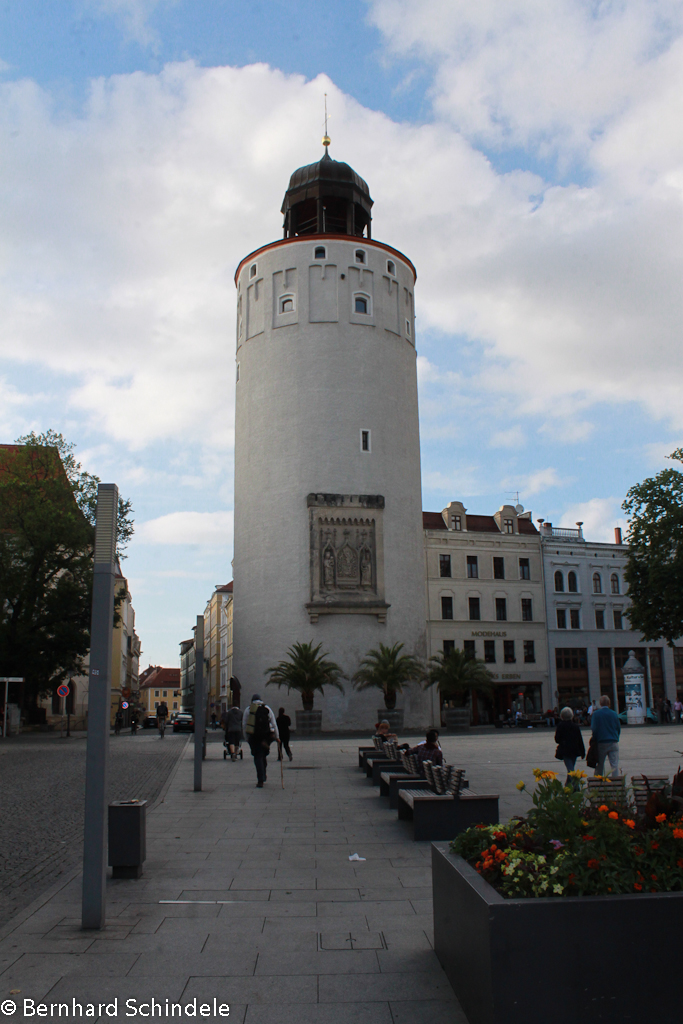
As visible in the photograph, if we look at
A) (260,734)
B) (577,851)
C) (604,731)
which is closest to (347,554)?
(260,734)

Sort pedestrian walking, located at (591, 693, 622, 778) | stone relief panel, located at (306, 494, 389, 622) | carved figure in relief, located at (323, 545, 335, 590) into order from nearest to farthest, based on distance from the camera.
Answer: pedestrian walking, located at (591, 693, 622, 778)
stone relief panel, located at (306, 494, 389, 622)
carved figure in relief, located at (323, 545, 335, 590)

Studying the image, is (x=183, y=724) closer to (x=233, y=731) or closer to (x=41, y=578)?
(x=41, y=578)

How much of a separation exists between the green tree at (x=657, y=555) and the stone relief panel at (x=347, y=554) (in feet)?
44.2

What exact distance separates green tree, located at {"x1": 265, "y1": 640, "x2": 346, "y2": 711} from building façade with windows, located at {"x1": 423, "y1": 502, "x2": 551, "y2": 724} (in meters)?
15.7

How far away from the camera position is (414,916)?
6582 mm

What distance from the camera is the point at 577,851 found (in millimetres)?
4402

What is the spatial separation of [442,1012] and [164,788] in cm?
1288

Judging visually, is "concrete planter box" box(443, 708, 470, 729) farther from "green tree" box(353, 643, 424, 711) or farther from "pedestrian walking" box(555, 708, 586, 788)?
"pedestrian walking" box(555, 708, 586, 788)

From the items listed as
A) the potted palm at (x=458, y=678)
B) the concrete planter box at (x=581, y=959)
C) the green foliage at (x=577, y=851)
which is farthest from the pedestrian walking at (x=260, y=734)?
the potted palm at (x=458, y=678)

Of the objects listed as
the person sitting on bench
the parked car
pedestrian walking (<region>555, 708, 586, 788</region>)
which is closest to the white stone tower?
the parked car

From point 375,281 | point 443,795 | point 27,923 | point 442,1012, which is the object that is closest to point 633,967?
point 442,1012

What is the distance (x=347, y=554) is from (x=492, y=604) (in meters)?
16.7

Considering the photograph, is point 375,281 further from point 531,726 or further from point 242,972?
point 242,972

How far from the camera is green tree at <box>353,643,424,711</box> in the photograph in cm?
4047
